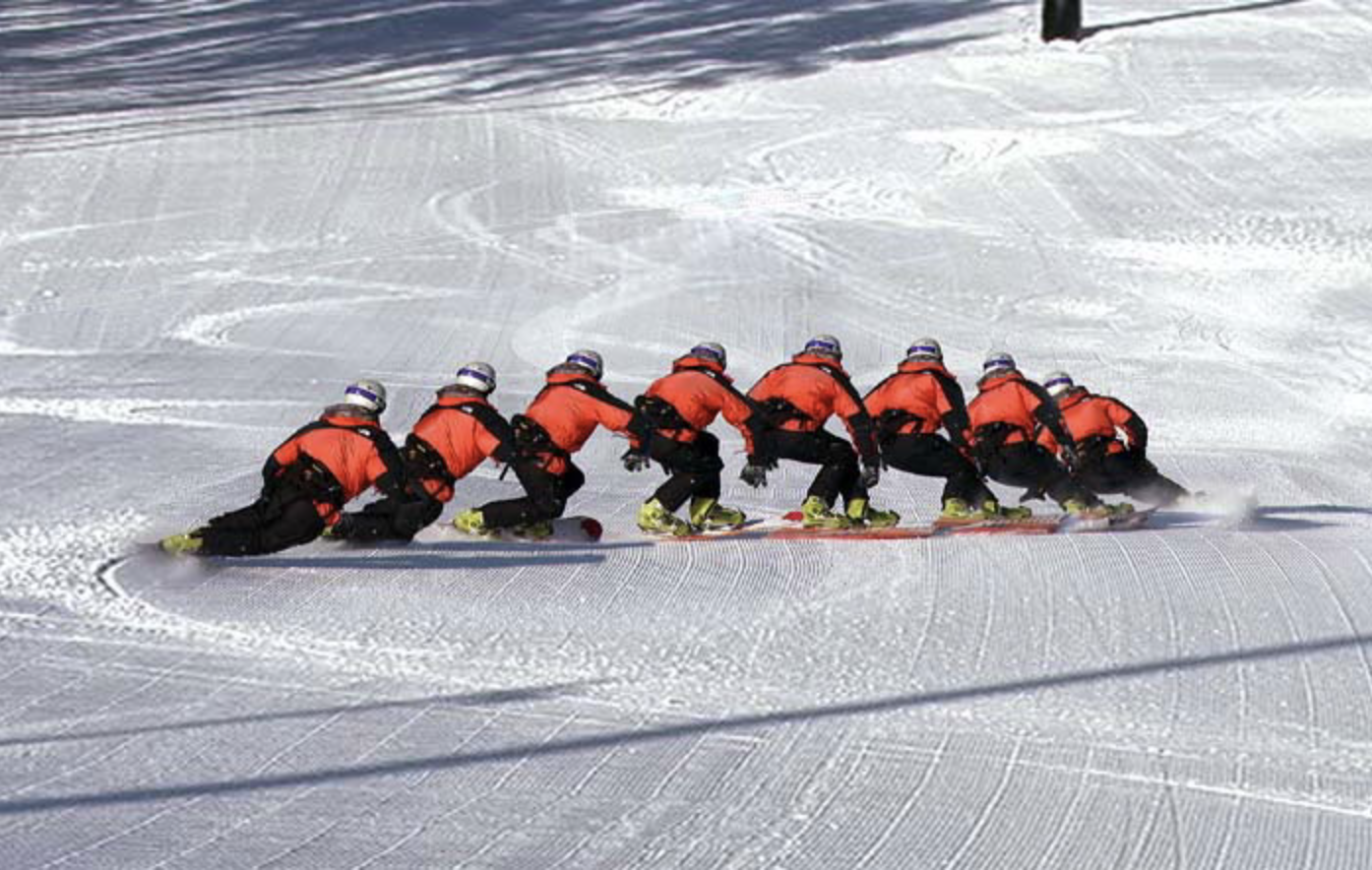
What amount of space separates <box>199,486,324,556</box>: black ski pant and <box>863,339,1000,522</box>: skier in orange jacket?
375 cm

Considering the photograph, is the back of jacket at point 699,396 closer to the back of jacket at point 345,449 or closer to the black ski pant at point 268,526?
the back of jacket at point 345,449

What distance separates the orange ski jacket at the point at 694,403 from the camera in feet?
44.0

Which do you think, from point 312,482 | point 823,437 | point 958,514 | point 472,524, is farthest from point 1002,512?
point 312,482

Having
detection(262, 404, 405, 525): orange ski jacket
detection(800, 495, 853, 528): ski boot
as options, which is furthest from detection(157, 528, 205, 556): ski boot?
detection(800, 495, 853, 528): ski boot

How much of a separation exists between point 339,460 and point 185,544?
945 mm

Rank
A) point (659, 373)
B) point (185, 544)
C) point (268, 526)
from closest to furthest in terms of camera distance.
Answer: point (185, 544) < point (268, 526) < point (659, 373)

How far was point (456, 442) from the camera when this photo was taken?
12.9 m

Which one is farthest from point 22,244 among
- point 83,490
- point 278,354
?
point 83,490

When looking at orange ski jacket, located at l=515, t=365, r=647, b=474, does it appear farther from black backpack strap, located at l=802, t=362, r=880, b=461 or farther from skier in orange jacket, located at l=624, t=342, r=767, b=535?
black backpack strap, located at l=802, t=362, r=880, b=461

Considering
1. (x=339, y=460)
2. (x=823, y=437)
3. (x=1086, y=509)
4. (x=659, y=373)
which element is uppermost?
(x=339, y=460)

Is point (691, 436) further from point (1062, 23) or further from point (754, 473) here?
point (1062, 23)

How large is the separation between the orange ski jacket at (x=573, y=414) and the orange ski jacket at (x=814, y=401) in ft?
3.31

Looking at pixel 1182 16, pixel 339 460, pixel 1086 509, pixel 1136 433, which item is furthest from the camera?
pixel 1182 16

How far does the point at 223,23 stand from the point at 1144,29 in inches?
622
